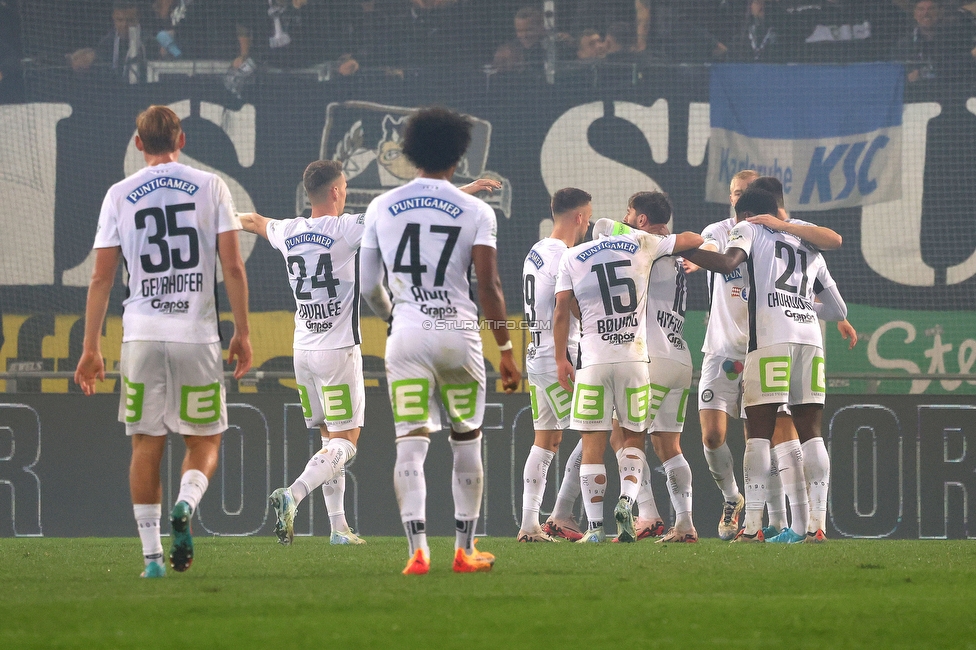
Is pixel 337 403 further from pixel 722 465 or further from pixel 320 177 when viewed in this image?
pixel 722 465

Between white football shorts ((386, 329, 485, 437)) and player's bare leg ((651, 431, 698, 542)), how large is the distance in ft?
10.5

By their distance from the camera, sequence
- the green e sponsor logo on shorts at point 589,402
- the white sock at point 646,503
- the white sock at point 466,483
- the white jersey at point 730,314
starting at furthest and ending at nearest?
the white sock at point 646,503 → the white jersey at point 730,314 → the green e sponsor logo on shorts at point 589,402 → the white sock at point 466,483

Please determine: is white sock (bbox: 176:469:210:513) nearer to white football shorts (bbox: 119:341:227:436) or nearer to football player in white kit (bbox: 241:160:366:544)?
white football shorts (bbox: 119:341:227:436)

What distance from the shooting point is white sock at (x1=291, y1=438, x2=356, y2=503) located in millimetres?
7254

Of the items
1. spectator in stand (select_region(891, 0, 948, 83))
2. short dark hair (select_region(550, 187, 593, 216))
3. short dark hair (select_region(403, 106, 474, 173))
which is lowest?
short dark hair (select_region(403, 106, 474, 173))

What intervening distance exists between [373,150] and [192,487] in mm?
9733

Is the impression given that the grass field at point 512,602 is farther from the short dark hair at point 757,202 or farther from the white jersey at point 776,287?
the short dark hair at point 757,202

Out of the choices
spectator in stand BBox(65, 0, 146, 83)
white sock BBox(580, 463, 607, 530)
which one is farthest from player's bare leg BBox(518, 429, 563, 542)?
spectator in stand BBox(65, 0, 146, 83)

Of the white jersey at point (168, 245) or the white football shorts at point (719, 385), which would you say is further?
the white football shorts at point (719, 385)

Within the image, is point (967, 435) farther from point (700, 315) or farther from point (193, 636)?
point (193, 636)

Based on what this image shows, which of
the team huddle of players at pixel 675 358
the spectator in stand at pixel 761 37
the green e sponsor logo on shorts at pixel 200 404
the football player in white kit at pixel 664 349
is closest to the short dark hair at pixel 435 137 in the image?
the green e sponsor logo on shorts at pixel 200 404

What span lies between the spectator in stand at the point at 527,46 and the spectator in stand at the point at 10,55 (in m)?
5.57

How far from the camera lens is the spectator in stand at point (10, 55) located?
14.5 meters

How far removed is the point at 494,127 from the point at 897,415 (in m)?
6.16
